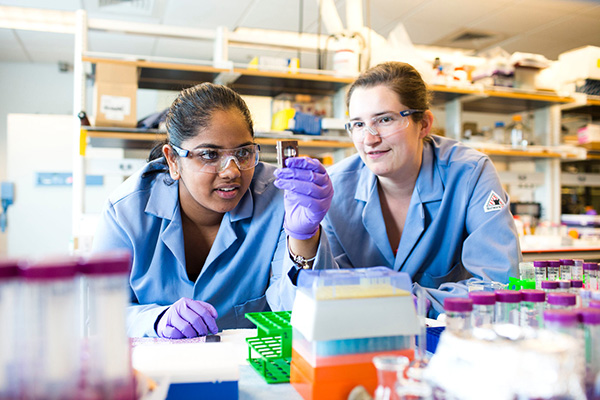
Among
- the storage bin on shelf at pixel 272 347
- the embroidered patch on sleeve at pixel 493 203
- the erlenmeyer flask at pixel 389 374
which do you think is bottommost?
the storage bin on shelf at pixel 272 347

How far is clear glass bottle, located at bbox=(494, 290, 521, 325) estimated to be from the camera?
83 centimetres

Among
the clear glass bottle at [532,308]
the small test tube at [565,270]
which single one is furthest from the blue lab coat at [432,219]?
the clear glass bottle at [532,308]

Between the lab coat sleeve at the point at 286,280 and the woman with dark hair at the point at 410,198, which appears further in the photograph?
the woman with dark hair at the point at 410,198

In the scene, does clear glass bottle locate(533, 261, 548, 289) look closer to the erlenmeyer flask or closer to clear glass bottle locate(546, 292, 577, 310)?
clear glass bottle locate(546, 292, 577, 310)

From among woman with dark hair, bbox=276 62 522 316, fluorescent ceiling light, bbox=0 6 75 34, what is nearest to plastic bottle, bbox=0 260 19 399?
woman with dark hair, bbox=276 62 522 316

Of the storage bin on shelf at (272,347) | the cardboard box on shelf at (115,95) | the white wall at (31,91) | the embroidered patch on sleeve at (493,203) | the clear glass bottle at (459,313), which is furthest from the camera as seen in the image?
the white wall at (31,91)

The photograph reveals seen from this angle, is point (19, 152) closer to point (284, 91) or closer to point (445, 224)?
point (284, 91)

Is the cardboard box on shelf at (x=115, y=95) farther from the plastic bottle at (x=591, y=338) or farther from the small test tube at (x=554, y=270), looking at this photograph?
the plastic bottle at (x=591, y=338)

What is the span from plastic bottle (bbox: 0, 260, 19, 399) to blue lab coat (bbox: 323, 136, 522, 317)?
4.17 ft

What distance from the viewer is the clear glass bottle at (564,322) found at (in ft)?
2.16

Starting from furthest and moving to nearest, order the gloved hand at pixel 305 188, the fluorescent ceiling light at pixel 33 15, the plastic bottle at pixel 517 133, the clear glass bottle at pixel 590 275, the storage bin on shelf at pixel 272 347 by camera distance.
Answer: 1. the fluorescent ceiling light at pixel 33 15
2. the plastic bottle at pixel 517 133
3. the gloved hand at pixel 305 188
4. the clear glass bottle at pixel 590 275
5. the storage bin on shelf at pixel 272 347

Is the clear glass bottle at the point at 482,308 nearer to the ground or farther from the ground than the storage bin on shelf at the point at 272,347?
farther from the ground

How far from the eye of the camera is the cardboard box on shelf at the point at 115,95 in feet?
9.56

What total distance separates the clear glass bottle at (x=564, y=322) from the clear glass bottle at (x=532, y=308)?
0.15m
